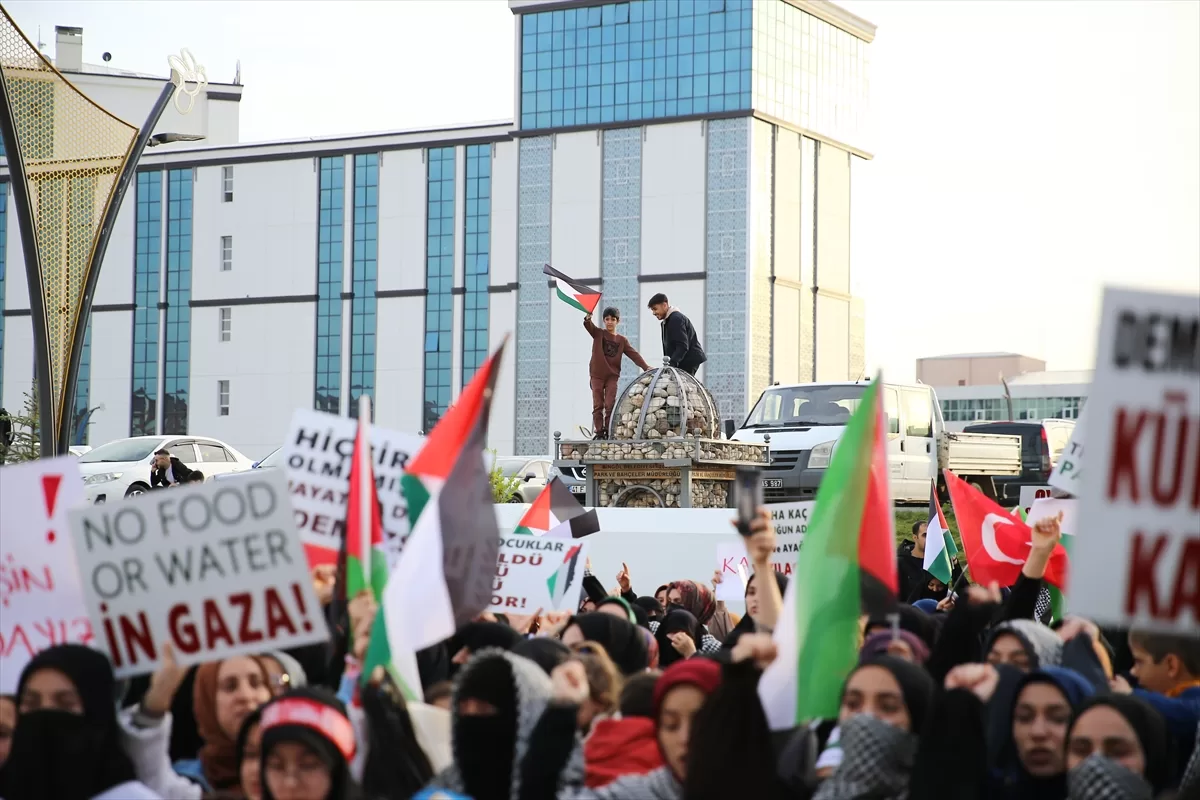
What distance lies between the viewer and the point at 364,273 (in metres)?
50.8

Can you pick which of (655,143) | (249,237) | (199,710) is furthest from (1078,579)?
(249,237)

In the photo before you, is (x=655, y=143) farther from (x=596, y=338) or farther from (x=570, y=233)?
(x=596, y=338)

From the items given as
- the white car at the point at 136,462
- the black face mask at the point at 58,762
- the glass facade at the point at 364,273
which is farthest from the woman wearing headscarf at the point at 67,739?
the glass facade at the point at 364,273

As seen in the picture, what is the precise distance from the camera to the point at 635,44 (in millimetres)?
47375

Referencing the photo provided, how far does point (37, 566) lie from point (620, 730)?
2179 millimetres

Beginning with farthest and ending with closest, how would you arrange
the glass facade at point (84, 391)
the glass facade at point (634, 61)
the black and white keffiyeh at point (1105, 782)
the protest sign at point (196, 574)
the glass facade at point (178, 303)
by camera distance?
1. the glass facade at point (84, 391)
2. the glass facade at point (178, 303)
3. the glass facade at point (634, 61)
4. the protest sign at point (196, 574)
5. the black and white keffiyeh at point (1105, 782)

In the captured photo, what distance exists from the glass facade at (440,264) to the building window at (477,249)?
0.41 meters

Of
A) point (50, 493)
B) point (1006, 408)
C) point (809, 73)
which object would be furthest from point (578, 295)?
point (1006, 408)

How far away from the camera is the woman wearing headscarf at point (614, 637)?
655 centimetres

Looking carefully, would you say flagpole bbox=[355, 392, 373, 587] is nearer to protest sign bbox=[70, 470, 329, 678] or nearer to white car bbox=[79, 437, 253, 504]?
protest sign bbox=[70, 470, 329, 678]

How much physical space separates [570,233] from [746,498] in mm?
43617

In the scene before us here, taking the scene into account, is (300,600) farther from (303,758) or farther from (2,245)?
(2,245)

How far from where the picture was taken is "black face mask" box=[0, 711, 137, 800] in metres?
4.73

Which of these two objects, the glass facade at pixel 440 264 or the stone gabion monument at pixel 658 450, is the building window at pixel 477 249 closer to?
the glass facade at pixel 440 264
